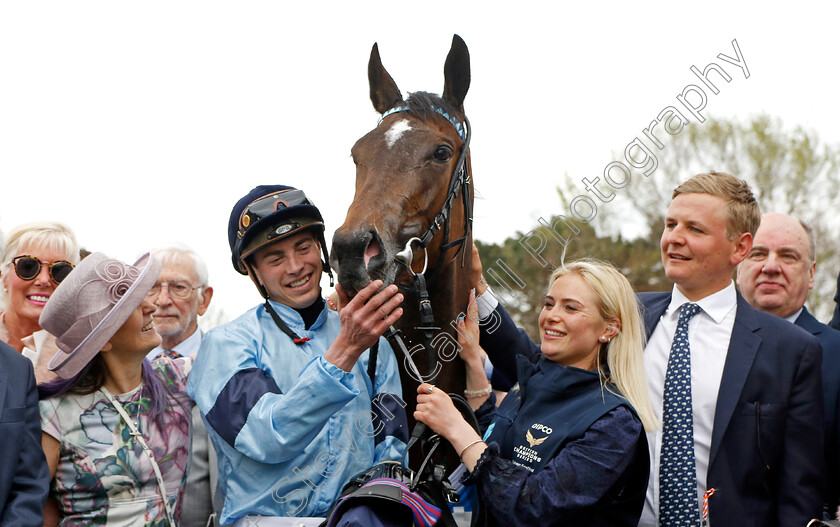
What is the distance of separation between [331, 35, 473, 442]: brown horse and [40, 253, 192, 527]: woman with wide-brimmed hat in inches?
35.3

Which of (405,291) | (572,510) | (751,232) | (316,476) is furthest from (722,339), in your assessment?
(316,476)

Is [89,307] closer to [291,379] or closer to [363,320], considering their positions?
[291,379]

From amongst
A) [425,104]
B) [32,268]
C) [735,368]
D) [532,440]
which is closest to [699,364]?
[735,368]

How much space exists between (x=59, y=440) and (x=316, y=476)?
962mm

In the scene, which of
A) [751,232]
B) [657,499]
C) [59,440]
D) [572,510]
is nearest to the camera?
[572,510]

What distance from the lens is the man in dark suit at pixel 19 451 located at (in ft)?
7.68

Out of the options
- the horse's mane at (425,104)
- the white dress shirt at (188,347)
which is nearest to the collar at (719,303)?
the horse's mane at (425,104)

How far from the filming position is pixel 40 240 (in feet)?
12.2

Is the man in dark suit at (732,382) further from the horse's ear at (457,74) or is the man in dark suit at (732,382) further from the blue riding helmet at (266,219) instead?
the blue riding helmet at (266,219)

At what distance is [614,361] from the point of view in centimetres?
278

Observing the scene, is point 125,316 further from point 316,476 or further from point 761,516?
point 761,516

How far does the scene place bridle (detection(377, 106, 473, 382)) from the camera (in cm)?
284

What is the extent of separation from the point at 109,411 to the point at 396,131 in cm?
164

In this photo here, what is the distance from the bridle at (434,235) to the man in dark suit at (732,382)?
98 centimetres
